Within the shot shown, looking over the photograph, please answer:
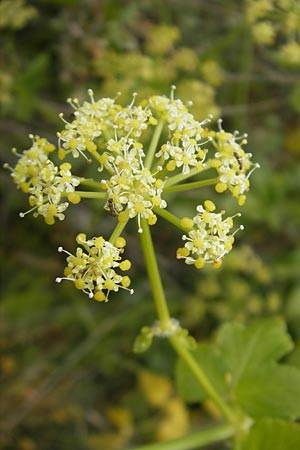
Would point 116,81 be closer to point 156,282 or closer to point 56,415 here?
point 156,282

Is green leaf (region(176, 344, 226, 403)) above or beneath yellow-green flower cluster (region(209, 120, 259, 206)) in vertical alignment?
beneath

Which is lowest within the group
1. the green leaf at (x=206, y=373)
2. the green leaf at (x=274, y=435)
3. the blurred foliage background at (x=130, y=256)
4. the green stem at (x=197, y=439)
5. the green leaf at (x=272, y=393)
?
the green leaf at (x=274, y=435)

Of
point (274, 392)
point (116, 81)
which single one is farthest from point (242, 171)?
point (116, 81)

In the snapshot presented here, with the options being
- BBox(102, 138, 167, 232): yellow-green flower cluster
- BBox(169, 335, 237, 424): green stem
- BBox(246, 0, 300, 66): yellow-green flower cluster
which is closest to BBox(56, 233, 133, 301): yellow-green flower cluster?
BBox(102, 138, 167, 232): yellow-green flower cluster

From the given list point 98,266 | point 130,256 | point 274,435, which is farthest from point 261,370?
point 130,256

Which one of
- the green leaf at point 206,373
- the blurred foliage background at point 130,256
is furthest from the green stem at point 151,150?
the blurred foliage background at point 130,256

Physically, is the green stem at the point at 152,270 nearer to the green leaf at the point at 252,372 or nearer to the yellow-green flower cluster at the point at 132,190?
the yellow-green flower cluster at the point at 132,190

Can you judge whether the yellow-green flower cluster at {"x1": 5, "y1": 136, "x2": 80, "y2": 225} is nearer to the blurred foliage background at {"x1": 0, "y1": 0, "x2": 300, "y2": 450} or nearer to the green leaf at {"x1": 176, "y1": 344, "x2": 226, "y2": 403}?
the green leaf at {"x1": 176, "y1": 344, "x2": 226, "y2": 403}

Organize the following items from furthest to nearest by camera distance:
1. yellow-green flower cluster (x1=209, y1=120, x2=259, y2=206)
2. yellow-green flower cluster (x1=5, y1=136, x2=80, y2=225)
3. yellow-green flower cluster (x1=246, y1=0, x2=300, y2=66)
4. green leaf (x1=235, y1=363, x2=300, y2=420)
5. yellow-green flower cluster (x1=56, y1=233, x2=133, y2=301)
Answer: yellow-green flower cluster (x1=246, y1=0, x2=300, y2=66)
green leaf (x1=235, y1=363, x2=300, y2=420)
yellow-green flower cluster (x1=209, y1=120, x2=259, y2=206)
yellow-green flower cluster (x1=5, y1=136, x2=80, y2=225)
yellow-green flower cluster (x1=56, y1=233, x2=133, y2=301)
